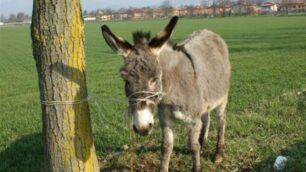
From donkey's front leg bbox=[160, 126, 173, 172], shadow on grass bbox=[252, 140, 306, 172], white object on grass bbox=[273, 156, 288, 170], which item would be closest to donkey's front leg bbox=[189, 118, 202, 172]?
Result: donkey's front leg bbox=[160, 126, 173, 172]

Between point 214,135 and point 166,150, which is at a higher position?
point 166,150

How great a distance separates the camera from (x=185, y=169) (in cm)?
571

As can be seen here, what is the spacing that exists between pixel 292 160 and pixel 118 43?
8.44ft

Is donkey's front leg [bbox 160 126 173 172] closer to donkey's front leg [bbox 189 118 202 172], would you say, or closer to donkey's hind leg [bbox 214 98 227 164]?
donkey's front leg [bbox 189 118 202 172]

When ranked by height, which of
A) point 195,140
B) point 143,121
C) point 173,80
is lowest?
point 195,140

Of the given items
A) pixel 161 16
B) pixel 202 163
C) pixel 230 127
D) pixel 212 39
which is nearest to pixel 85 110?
pixel 202 163

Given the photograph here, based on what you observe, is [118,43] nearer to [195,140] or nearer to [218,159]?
[195,140]

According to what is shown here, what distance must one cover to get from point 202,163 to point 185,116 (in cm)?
113

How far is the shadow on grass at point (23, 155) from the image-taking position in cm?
636

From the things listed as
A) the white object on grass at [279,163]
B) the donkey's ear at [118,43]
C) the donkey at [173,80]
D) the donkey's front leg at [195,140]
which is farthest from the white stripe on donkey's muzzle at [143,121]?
the white object on grass at [279,163]

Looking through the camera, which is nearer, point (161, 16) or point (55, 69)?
point (55, 69)

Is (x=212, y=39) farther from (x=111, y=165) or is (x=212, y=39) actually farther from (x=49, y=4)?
(x=49, y=4)

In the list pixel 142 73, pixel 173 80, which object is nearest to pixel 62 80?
pixel 142 73

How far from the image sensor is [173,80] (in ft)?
16.5
